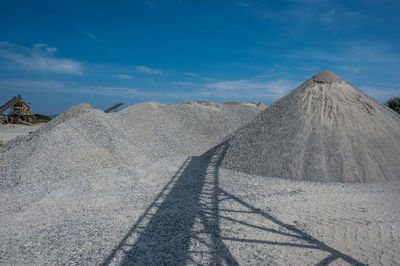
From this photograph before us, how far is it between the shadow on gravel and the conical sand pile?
13.1 feet

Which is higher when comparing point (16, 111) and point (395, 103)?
point (395, 103)

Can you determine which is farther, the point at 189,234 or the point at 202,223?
the point at 202,223

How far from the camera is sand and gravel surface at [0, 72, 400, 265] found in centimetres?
479

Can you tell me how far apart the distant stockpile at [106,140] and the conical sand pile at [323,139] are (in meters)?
5.70

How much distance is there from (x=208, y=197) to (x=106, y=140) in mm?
8065

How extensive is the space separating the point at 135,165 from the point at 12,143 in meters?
7.09

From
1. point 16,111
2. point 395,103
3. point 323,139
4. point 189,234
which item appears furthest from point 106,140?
point 16,111

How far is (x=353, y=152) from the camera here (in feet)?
34.8

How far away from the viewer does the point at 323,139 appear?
37.1 feet

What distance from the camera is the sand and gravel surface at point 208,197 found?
15.7 feet

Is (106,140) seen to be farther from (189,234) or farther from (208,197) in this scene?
(189,234)

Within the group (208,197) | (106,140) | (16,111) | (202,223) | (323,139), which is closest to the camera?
(202,223)

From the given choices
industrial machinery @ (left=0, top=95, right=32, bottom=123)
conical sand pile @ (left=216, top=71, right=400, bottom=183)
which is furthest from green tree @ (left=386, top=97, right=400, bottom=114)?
industrial machinery @ (left=0, top=95, right=32, bottom=123)

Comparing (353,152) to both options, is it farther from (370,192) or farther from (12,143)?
(12,143)
